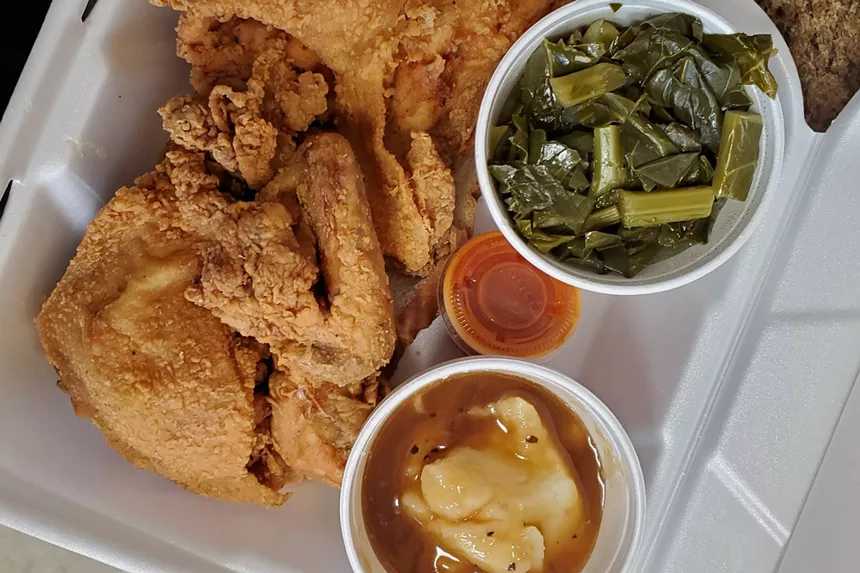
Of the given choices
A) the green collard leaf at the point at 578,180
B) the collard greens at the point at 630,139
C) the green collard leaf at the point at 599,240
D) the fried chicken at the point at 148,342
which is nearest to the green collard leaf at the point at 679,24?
the collard greens at the point at 630,139

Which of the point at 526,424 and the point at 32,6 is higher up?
the point at 32,6

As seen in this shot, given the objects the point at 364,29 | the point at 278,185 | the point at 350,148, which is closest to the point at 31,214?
the point at 278,185

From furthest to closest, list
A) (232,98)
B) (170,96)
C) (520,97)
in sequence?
(170,96) < (520,97) < (232,98)

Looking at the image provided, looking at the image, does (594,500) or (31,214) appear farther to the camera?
(594,500)

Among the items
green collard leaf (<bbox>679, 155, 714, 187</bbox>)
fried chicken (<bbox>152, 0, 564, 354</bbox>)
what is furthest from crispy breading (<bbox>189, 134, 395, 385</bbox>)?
green collard leaf (<bbox>679, 155, 714, 187</bbox>)

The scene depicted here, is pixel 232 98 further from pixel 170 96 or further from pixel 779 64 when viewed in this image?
pixel 779 64

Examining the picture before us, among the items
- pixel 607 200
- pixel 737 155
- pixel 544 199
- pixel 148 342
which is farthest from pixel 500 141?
pixel 148 342

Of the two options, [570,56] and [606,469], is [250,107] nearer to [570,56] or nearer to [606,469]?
[570,56]
